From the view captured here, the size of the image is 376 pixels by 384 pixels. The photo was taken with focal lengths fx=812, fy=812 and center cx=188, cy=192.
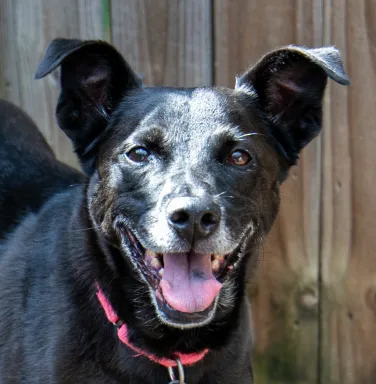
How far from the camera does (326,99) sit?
3662 millimetres

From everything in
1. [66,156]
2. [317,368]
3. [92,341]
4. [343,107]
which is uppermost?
[343,107]

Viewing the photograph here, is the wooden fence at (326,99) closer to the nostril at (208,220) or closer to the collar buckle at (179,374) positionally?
the collar buckle at (179,374)

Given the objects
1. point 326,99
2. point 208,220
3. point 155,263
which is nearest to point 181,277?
point 155,263

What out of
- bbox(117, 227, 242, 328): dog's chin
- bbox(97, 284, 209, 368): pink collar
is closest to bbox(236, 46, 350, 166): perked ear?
bbox(117, 227, 242, 328): dog's chin

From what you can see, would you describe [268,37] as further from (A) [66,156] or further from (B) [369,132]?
(A) [66,156]

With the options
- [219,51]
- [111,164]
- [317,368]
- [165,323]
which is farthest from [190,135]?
[317,368]

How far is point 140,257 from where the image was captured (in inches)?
109

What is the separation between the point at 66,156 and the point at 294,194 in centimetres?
110

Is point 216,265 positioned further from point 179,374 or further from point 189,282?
point 179,374

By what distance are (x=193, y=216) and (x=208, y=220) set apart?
0.07m

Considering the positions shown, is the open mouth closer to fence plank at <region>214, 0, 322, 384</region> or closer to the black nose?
the black nose

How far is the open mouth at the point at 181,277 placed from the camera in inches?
104

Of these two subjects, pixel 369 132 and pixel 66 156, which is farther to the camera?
pixel 66 156

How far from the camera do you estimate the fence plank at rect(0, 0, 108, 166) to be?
3.67 m
